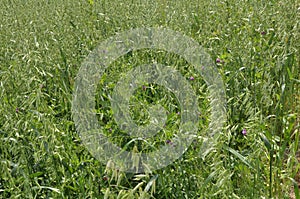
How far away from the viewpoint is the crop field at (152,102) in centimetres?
162

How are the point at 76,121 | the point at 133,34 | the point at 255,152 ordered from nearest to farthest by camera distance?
the point at 255,152 < the point at 76,121 < the point at 133,34

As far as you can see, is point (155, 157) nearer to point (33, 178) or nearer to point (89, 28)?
point (33, 178)

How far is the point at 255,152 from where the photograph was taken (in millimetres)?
1521

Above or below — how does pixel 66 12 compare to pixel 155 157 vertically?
above

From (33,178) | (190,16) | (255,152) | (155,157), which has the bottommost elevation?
(33,178)

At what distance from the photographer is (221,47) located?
2.65 meters

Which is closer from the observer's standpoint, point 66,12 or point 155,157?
point 155,157

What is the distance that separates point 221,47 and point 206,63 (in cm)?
29

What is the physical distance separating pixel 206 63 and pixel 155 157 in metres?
0.92

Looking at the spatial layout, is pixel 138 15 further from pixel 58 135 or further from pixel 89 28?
pixel 58 135

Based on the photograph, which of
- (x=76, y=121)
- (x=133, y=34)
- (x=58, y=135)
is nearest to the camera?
(x=58, y=135)

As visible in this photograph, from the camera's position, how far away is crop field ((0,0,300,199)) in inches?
63.9

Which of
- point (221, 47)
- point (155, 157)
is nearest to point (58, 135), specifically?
point (155, 157)

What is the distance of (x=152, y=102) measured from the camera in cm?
235
